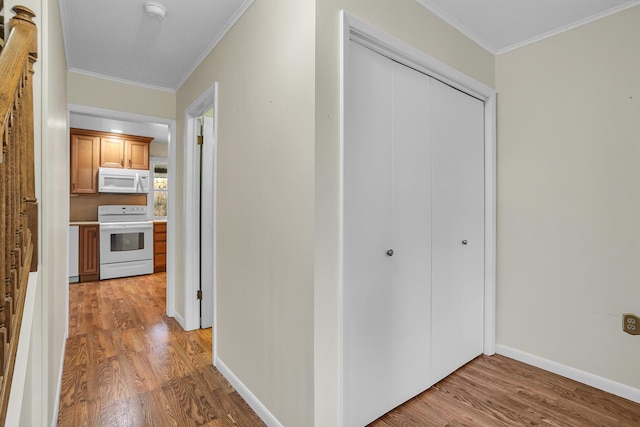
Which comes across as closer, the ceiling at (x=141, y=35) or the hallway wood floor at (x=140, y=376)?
the hallway wood floor at (x=140, y=376)

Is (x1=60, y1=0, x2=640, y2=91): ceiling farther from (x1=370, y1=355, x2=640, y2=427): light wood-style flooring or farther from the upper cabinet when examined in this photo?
the upper cabinet

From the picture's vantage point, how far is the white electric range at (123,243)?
4.76m

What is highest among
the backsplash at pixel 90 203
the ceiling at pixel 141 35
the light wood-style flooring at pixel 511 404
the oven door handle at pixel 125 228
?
the ceiling at pixel 141 35

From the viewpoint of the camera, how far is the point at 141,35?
2.26 meters

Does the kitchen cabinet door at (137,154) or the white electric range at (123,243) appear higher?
the kitchen cabinet door at (137,154)

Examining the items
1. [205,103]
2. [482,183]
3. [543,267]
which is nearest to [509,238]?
[543,267]

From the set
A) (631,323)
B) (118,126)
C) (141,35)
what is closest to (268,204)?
(141,35)

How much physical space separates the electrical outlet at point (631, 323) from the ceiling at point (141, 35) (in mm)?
3008

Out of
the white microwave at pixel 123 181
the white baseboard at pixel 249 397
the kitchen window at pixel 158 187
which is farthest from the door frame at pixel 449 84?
the kitchen window at pixel 158 187

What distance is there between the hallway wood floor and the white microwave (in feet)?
7.06

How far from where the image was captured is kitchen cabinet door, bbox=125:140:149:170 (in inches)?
205

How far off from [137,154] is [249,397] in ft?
15.8

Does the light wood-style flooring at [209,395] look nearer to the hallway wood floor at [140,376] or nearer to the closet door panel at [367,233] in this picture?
the hallway wood floor at [140,376]

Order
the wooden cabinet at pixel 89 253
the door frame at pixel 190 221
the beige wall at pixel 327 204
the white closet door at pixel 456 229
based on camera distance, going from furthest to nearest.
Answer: the wooden cabinet at pixel 89 253
the door frame at pixel 190 221
the white closet door at pixel 456 229
the beige wall at pixel 327 204
